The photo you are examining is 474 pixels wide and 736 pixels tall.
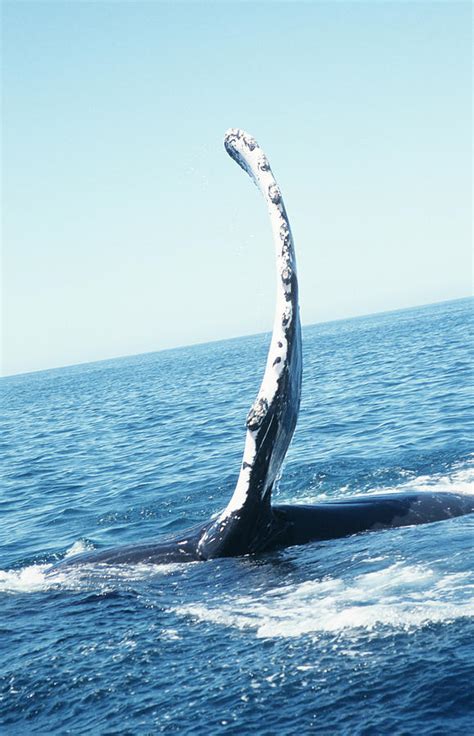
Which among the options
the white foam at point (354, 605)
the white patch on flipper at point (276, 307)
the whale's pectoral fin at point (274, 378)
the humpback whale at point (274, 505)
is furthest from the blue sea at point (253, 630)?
the white patch on flipper at point (276, 307)

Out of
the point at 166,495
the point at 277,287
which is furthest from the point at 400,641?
the point at 166,495

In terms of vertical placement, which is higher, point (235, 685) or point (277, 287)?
point (277, 287)

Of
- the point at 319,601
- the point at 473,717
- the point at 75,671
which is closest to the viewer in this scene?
the point at 473,717

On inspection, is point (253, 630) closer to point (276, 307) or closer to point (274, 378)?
point (274, 378)

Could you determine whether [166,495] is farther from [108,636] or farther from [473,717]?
[473,717]

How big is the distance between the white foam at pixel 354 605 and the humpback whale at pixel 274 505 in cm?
86

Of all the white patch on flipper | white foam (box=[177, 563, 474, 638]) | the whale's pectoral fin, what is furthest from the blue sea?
the white patch on flipper

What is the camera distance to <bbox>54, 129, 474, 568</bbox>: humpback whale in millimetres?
6758

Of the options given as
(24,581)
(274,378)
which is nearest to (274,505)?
(274,378)

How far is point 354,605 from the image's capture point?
6219 millimetres

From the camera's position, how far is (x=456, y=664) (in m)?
5.04

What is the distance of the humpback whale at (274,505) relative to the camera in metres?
6.76

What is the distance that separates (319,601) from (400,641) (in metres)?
1.06

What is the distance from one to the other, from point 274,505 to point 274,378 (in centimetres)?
166
